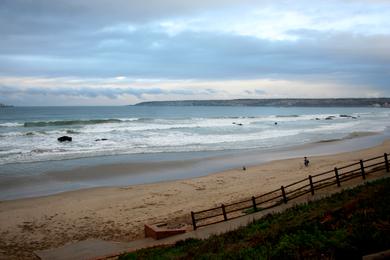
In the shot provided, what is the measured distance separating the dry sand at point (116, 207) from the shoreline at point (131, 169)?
5.56ft

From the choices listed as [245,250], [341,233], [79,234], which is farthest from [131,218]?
[341,233]

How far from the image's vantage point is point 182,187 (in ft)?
70.9

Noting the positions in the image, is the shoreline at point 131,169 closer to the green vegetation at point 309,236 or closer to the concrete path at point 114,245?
the concrete path at point 114,245

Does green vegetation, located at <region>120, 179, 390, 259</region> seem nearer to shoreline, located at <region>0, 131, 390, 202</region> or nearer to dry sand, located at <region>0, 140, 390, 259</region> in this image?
dry sand, located at <region>0, 140, 390, 259</region>

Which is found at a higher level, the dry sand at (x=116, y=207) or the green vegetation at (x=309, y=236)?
the green vegetation at (x=309, y=236)

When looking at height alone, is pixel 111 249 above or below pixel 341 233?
below

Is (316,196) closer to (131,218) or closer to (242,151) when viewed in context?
(131,218)

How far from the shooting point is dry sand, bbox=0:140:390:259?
1445 cm

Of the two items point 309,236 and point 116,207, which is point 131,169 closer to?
point 116,207

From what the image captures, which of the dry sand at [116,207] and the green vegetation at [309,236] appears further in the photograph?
the dry sand at [116,207]

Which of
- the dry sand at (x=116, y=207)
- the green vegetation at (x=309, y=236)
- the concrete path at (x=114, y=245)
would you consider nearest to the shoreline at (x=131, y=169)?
the dry sand at (x=116, y=207)

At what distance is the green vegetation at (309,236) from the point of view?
6910 millimetres

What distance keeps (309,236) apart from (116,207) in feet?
39.1

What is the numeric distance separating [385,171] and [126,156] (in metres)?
21.8
